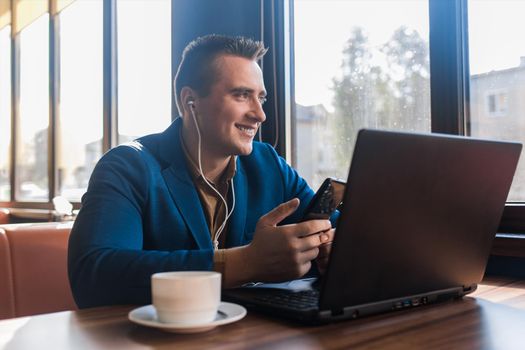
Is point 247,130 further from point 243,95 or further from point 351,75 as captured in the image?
point 351,75

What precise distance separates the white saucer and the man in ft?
0.57

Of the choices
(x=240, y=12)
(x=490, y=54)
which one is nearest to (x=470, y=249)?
(x=490, y=54)

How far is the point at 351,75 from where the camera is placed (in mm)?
2025

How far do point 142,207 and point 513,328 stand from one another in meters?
0.81

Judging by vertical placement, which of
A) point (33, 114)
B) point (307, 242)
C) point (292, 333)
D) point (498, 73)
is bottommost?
point (292, 333)

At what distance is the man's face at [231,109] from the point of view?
4.88ft

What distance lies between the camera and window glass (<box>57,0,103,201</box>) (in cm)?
368

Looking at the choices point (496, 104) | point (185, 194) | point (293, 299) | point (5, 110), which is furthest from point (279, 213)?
point (5, 110)

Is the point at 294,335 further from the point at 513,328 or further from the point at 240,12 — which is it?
the point at 240,12

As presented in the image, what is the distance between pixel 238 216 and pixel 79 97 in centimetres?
287

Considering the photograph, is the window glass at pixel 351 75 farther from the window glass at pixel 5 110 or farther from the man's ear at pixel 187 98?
the window glass at pixel 5 110

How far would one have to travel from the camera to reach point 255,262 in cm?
99

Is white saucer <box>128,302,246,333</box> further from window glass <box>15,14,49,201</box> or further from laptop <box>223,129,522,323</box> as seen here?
window glass <box>15,14,49,201</box>

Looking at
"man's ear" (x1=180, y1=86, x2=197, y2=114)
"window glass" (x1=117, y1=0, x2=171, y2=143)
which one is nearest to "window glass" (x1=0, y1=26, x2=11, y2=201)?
A: "window glass" (x1=117, y1=0, x2=171, y2=143)
